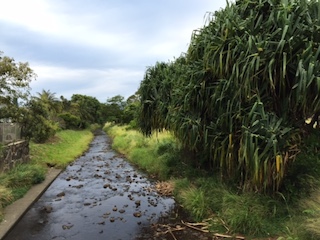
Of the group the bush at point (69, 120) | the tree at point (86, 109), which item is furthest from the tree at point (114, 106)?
the bush at point (69, 120)

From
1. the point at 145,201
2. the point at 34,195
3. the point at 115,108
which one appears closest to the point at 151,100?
the point at 145,201

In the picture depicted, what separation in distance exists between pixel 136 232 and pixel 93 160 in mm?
11135

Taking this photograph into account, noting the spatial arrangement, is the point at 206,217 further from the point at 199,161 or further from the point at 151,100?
the point at 151,100

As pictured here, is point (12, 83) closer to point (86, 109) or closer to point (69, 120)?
point (69, 120)

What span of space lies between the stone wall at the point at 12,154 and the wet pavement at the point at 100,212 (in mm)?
1585

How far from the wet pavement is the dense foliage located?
6.46 feet

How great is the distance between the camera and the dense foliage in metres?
5.63

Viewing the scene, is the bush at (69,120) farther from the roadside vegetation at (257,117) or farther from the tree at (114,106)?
the roadside vegetation at (257,117)

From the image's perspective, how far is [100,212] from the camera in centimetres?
798

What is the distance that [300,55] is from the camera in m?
5.71

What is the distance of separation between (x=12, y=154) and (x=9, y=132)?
3.98ft

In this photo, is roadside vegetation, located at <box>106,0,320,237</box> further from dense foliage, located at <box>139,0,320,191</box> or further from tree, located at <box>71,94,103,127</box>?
tree, located at <box>71,94,103,127</box>

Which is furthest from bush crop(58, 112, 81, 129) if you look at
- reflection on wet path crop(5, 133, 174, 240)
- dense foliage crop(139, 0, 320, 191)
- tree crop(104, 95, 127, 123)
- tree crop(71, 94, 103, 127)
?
dense foliage crop(139, 0, 320, 191)

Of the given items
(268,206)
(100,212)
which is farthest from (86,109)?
(268,206)
